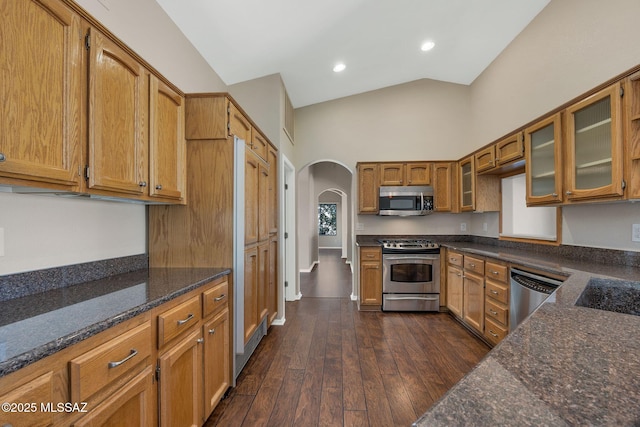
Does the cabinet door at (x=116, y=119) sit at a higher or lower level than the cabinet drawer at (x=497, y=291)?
higher

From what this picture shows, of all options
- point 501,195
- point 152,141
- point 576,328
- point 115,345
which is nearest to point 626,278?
point 576,328

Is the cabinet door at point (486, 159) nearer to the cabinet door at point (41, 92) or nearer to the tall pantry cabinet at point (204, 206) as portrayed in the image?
the tall pantry cabinet at point (204, 206)

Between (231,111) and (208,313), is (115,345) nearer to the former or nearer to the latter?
(208,313)

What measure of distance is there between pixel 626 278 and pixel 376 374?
1746 millimetres

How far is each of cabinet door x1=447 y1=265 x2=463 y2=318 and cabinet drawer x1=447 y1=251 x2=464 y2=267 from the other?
0.21 feet

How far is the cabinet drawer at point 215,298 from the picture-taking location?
5.54ft

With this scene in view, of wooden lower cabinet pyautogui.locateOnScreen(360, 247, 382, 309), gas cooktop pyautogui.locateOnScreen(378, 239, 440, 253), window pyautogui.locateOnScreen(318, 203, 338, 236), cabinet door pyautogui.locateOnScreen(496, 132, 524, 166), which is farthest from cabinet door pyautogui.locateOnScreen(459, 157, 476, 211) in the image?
window pyautogui.locateOnScreen(318, 203, 338, 236)

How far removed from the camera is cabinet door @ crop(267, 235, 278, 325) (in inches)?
124

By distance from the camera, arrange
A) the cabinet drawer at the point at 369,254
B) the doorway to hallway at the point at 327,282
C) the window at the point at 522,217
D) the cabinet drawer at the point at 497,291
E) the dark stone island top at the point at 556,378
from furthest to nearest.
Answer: the doorway to hallway at the point at 327,282, the cabinet drawer at the point at 369,254, the window at the point at 522,217, the cabinet drawer at the point at 497,291, the dark stone island top at the point at 556,378

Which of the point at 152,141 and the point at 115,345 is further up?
the point at 152,141

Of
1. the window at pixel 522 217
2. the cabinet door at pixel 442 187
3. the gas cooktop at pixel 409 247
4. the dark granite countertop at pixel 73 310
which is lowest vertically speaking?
the gas cooktop at pixel 409 247

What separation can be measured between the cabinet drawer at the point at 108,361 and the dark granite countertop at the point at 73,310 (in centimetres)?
7

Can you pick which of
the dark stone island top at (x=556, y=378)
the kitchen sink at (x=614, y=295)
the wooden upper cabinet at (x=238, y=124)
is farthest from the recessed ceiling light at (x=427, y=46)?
the dark stone island top at (x=556, y=378)

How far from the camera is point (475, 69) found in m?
4.03
